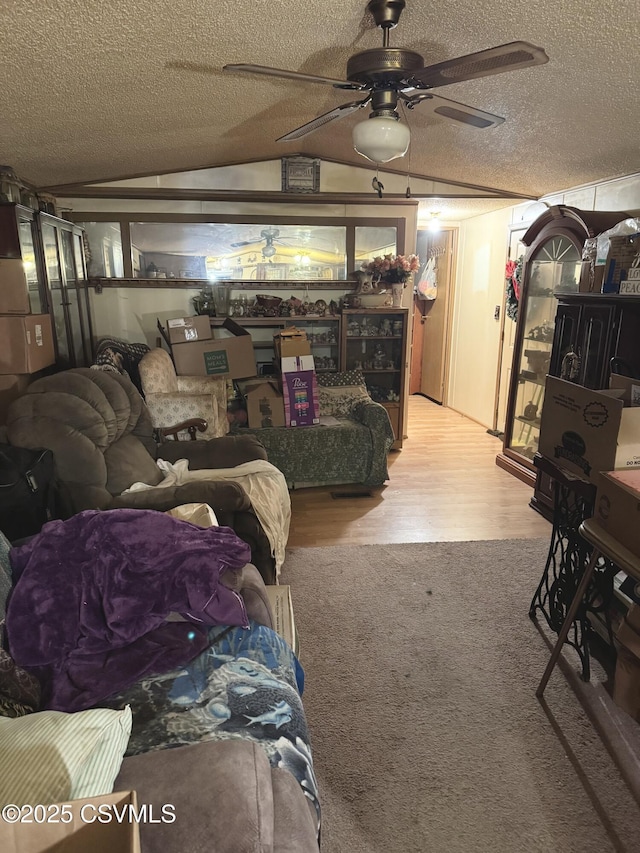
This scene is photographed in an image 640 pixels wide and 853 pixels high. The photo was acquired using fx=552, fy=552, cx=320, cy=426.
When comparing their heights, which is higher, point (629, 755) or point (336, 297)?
point (336, 297)

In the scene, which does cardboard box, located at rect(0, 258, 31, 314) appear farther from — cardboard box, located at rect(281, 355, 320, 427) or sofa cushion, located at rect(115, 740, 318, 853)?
sofa cushion, located at rect(115, 740, 318, 853)

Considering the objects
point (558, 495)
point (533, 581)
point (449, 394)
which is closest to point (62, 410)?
point (558, 495)

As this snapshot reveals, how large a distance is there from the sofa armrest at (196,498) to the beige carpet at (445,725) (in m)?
0.64

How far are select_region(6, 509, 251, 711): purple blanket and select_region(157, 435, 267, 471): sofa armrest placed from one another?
142 cm

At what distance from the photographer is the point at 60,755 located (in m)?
0.96

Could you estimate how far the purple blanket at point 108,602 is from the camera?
144 cm

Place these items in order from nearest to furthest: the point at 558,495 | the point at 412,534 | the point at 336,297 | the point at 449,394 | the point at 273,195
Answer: the point at 558,495, the point at 412,534, the point at 273,195, the point at 336,297, the point at 449,394

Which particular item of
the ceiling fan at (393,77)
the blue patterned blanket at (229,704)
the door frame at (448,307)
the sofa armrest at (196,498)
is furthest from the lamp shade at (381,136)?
the door frame at (448,307)

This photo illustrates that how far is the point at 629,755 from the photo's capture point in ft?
5.94

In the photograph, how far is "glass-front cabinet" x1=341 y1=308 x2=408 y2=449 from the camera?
4969mm

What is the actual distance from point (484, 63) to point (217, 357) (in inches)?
122

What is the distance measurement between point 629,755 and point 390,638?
934 mm

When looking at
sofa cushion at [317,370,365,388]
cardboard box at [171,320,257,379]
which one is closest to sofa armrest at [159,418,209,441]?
cardboard box at [171,320,257,379]

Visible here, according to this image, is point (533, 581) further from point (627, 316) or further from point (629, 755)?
point (627, 316)
